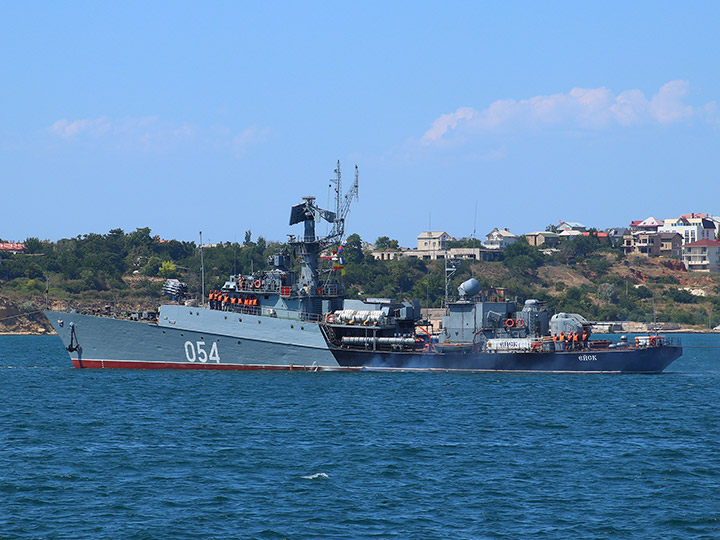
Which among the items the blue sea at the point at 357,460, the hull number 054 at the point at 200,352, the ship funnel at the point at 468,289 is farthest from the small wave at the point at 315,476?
the ship funnel at the point at 468,289

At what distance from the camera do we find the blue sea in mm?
25922

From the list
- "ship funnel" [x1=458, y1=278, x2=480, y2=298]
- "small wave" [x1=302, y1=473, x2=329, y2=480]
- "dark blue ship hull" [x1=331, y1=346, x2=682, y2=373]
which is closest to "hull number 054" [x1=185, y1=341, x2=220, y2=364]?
"dark blue ship hull" [x1=331, y1=346, x2=682, y2=373]

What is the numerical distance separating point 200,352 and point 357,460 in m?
29.8

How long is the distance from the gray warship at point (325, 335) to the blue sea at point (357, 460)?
3.07 metres

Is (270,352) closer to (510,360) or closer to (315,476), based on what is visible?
(510,360)

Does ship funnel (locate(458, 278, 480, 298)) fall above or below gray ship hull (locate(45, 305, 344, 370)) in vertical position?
above

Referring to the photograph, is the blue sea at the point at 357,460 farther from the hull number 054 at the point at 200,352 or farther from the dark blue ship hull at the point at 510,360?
the hull number 054 at the point at 200,352

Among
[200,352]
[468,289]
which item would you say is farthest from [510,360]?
[200,352]

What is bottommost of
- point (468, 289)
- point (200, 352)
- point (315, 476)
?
point (315, 476)

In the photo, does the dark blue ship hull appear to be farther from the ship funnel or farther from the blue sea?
the ship funnel

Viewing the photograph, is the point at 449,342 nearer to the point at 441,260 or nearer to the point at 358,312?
the point at 358,312

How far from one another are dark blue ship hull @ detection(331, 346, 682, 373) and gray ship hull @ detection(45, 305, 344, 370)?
205 centimetres

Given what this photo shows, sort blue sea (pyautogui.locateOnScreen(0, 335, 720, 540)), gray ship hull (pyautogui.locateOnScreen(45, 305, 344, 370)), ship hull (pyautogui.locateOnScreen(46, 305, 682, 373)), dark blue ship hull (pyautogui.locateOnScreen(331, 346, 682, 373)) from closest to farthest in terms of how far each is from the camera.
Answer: blue sea (pyautogui.locateOnScreen(0, 335, 720, 540)), dark blue ship hull (pyautogui.locateOnScreen(331, 346, 682, 373)), ship hull (pyautogui.locateOnScreen(46, 305, 682, 373)), gray ship hull (pyautogui.locateOnScreen(45, 305, 344, 370))

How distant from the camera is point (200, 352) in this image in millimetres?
61844
